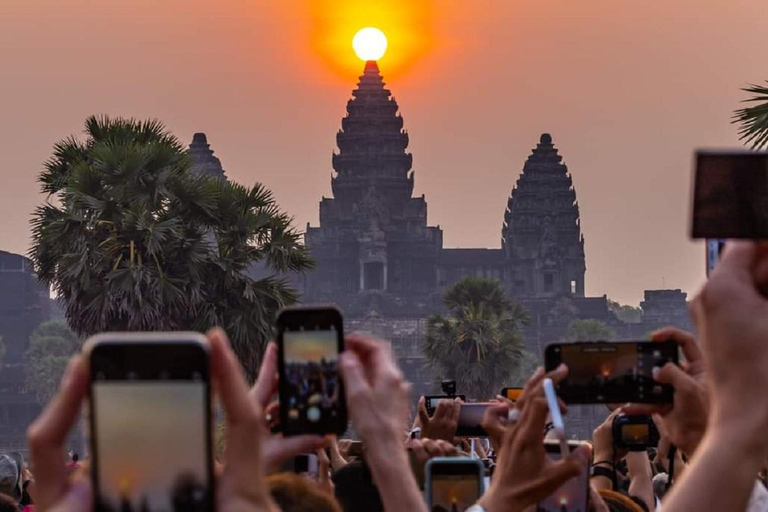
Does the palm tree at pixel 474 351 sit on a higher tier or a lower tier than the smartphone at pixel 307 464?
lower

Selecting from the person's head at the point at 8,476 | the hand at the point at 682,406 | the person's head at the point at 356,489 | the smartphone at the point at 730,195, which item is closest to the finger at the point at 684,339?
the hand at the point at 682,406

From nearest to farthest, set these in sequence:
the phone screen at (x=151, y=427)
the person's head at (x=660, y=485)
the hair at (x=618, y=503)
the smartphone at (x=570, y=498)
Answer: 1. the phone screen at (x=151, y=427)
2. the smartphone at (x=570, y=498)
3. the hair at (x=618, y=503)
4. the person's head at (x=660, y=485)

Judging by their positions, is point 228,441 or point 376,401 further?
point 376,401

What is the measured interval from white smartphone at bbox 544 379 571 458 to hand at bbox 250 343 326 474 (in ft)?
1.20

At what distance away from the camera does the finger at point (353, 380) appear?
9.19 feet

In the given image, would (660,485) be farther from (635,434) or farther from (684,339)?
(684,339)

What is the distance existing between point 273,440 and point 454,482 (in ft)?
3.57

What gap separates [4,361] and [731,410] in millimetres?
141143

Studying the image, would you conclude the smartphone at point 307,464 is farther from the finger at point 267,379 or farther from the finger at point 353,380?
the finger at point 353,380

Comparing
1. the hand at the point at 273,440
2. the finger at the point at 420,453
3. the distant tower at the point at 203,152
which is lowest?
the finger at the point at 420,453

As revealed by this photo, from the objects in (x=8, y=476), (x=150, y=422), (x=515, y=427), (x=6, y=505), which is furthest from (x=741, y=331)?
(x=8, y=476)

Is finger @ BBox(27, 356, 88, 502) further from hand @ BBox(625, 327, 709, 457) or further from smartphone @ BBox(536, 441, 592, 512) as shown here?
smartphone @ BBox(536, 441, 592, 512)

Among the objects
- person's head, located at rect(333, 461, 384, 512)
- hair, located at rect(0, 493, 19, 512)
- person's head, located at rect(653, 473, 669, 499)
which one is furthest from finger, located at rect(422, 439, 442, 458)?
person's head, located at rect(653, 473, 669, 499)

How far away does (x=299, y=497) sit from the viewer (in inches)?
126
